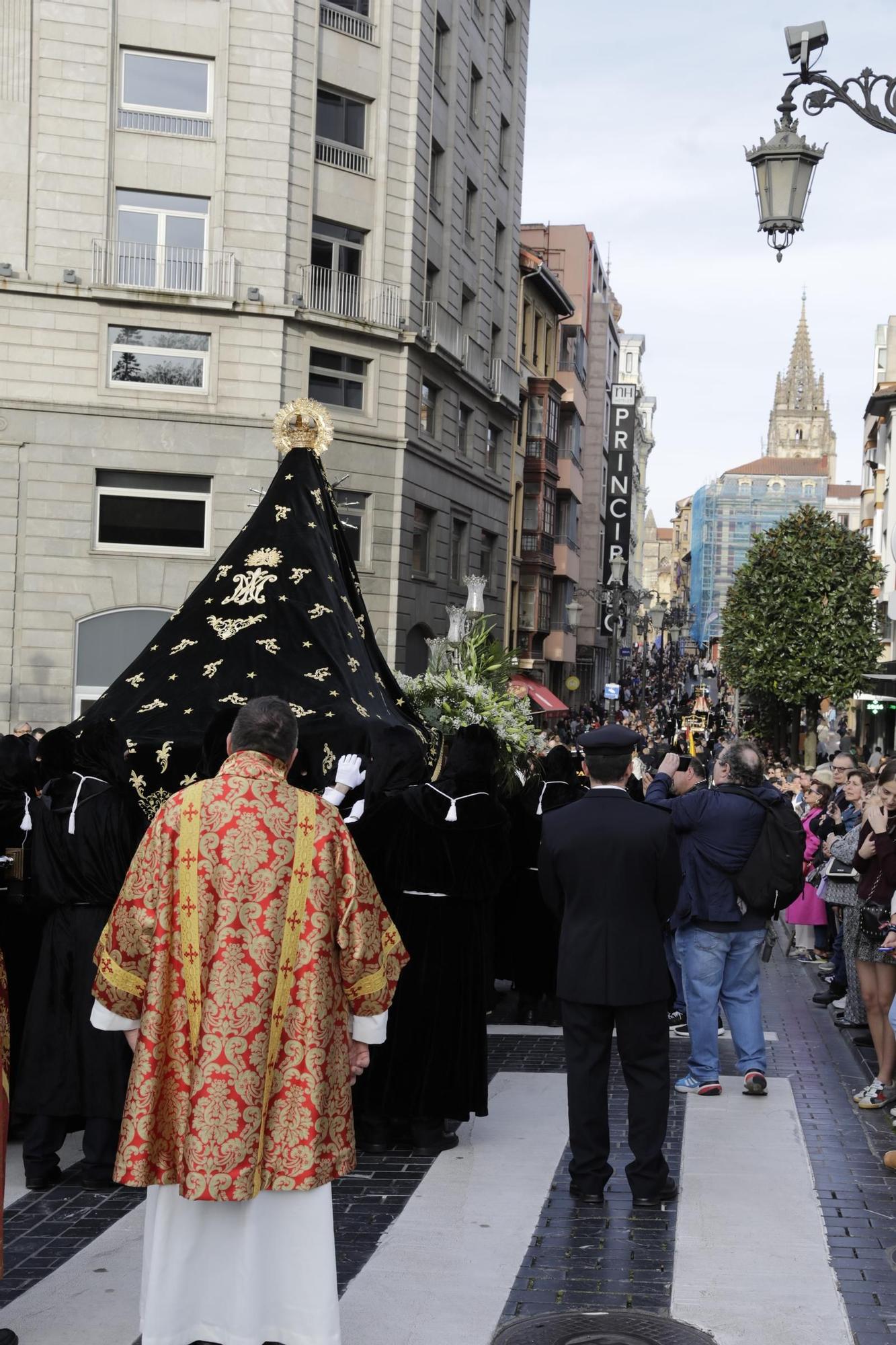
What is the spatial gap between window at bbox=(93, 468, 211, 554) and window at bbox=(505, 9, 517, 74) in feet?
58.0

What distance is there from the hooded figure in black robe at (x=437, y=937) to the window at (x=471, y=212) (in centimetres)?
3053

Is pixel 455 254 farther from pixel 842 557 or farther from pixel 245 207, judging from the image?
pixel 842 557

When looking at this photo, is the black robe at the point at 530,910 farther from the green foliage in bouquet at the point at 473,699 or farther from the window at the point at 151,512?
the window at the point at 151,512

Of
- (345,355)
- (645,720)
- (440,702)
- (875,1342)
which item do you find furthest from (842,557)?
(875,1342)

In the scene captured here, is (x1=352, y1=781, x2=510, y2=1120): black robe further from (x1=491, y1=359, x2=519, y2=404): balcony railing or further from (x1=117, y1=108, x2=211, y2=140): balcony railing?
(x1=491, y1=359, x2=519, y2=404): balcony railing

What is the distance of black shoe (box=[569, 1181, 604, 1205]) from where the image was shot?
6.46m

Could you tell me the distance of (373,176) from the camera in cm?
3020

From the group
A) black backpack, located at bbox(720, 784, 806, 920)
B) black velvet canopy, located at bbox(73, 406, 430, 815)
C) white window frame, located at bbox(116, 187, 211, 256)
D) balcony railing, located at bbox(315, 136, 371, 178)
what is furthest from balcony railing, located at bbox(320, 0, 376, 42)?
black backpack, located at bbox(720, 784, 806, 920)

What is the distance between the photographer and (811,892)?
46.1 ft

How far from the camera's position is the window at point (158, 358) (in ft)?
91.9

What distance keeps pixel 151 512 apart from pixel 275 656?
19449mm

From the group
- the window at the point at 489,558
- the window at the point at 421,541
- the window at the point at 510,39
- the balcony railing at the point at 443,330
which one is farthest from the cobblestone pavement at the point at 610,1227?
the window at the point at 510,39

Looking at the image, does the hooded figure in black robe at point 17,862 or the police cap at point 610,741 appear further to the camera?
the hooded figure in black robe at point 17,862

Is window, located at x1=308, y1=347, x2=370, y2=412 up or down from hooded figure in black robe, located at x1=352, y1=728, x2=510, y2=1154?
up
